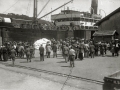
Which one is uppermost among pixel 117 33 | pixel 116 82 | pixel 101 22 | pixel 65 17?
pixel 65 17

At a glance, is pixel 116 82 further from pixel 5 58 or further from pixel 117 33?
pixel 117 33

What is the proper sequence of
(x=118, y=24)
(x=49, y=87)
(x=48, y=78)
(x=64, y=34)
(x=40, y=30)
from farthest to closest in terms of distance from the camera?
1. (x=64, y=34)
2. (x=40, y=30)
3. (x=118, y=24)
4. (x=48, y=78)
5. (x=49, y=87)

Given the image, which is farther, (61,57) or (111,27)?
(111,27)

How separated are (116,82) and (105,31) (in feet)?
69.0

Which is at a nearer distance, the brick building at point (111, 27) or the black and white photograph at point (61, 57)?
the black and white photograph at point (61, 57)

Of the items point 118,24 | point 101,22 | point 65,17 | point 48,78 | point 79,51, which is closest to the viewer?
point 48,78

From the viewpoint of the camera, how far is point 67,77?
31.1 feet

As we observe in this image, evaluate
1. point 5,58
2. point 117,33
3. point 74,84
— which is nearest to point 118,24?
point 117,33

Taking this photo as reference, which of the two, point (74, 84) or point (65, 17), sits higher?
point (65, 17)

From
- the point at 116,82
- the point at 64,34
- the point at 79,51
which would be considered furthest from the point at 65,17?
the point at 116,82

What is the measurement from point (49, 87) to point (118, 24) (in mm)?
18408

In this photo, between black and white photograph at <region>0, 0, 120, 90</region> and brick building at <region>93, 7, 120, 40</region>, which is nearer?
black and white photograph at <region>0, 0, 120, 90</region>

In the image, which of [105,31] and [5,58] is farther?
[105,31]

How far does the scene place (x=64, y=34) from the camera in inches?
1373
